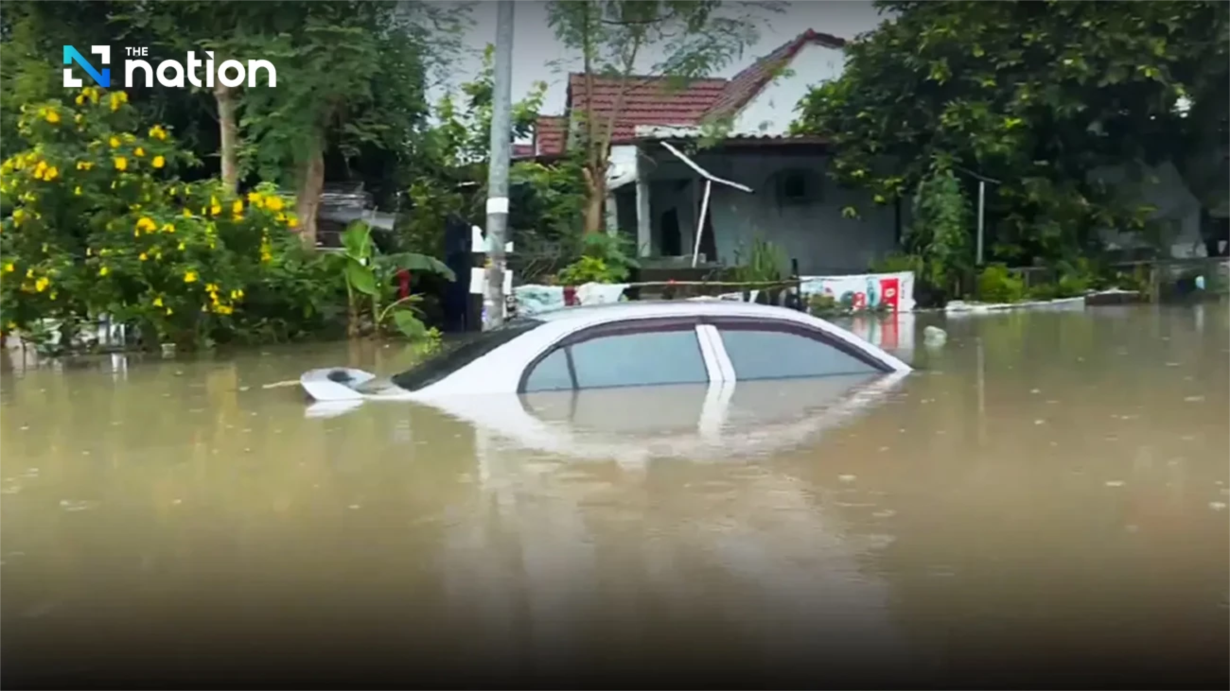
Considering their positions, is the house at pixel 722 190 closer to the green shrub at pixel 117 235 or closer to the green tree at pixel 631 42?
the green tree at pixel 631 42

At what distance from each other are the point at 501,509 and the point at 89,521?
1647 millimetres

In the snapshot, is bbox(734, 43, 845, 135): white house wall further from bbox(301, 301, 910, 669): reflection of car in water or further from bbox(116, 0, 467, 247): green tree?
bbox(301, 301, 910, 669): reflection of car in water

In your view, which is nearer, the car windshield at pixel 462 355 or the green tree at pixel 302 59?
the car windshield at pixel 462 355

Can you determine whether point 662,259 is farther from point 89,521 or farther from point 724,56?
point 89,521

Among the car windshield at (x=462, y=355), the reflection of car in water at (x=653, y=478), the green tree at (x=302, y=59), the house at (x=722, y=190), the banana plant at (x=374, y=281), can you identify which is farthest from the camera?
the house at (x=722, y=190)

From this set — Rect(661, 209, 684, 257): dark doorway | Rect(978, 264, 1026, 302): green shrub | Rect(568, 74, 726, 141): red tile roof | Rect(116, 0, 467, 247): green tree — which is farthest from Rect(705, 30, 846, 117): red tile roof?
Rect(116, 0, 467, 247): green tree

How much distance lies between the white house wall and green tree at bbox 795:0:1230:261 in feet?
11.4

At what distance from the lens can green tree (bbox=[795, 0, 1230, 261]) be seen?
63.3 feet

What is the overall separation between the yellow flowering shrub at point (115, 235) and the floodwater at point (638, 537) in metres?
5.09

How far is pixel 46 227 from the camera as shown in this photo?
13.2m

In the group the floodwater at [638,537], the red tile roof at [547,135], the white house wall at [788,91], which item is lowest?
the floodwater at [638,537]

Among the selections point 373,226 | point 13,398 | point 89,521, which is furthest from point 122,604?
point 373,226

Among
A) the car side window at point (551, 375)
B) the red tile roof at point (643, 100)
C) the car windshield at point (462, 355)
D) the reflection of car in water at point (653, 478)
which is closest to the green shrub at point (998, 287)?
the red tile roof at point (643, 100)

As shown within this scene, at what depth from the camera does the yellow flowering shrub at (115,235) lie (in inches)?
506
